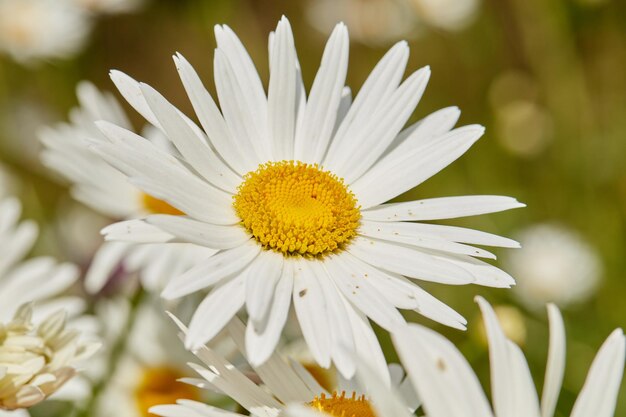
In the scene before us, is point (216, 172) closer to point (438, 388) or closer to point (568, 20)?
point (438, 388)

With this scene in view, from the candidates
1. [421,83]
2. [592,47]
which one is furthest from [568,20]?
[421,83]

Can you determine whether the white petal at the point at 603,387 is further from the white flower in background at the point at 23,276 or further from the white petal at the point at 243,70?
the white flower in background at the point at 23,276

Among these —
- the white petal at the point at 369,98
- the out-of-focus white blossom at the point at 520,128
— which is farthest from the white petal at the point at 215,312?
the out-of-focus white blossom at the point at 520,128

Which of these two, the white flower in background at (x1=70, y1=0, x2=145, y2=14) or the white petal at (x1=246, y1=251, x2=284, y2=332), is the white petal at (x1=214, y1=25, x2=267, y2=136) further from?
the white flower in background at (x1=70, y1=0, x2=145, y2=14)

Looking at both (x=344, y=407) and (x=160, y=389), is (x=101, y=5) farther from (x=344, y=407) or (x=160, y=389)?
(x=344, y=407)

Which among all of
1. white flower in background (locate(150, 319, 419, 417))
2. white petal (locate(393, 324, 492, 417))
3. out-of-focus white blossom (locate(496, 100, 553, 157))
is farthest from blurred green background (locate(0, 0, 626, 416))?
white petal (locate(393, 324, 492, 417))

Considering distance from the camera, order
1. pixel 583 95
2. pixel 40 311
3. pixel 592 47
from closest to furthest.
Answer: pixel 40 311
pixel 583 95
pixel 592 47

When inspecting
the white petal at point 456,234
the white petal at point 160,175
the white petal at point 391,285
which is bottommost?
the white petal at point 391,285
